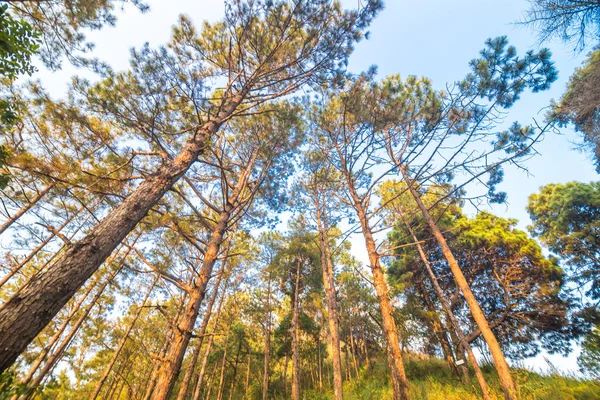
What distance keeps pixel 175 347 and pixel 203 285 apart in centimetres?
94

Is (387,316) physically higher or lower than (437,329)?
lower

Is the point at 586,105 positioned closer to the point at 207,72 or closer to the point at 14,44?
the point at 207,72

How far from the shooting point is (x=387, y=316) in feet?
17.9

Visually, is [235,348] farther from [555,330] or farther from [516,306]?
[555,330]

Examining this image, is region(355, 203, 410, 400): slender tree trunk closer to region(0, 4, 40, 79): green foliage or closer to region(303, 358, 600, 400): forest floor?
region(303, 358, 600, 400): forest floor

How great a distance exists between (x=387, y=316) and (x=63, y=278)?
572 centimetres

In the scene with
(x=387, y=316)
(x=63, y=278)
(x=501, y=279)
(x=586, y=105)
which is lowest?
(x=63, y=278)

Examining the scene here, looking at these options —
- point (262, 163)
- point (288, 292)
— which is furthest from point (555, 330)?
point (262, 163)

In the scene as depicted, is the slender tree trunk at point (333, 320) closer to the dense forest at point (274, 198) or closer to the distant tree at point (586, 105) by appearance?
the dense forest at point (274, 198)

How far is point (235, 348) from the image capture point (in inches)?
665

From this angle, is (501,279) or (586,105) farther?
(501,279)

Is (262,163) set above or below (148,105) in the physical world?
above

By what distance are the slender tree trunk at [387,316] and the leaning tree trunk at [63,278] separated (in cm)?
524

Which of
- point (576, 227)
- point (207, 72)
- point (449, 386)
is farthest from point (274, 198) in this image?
point (576, 227)
